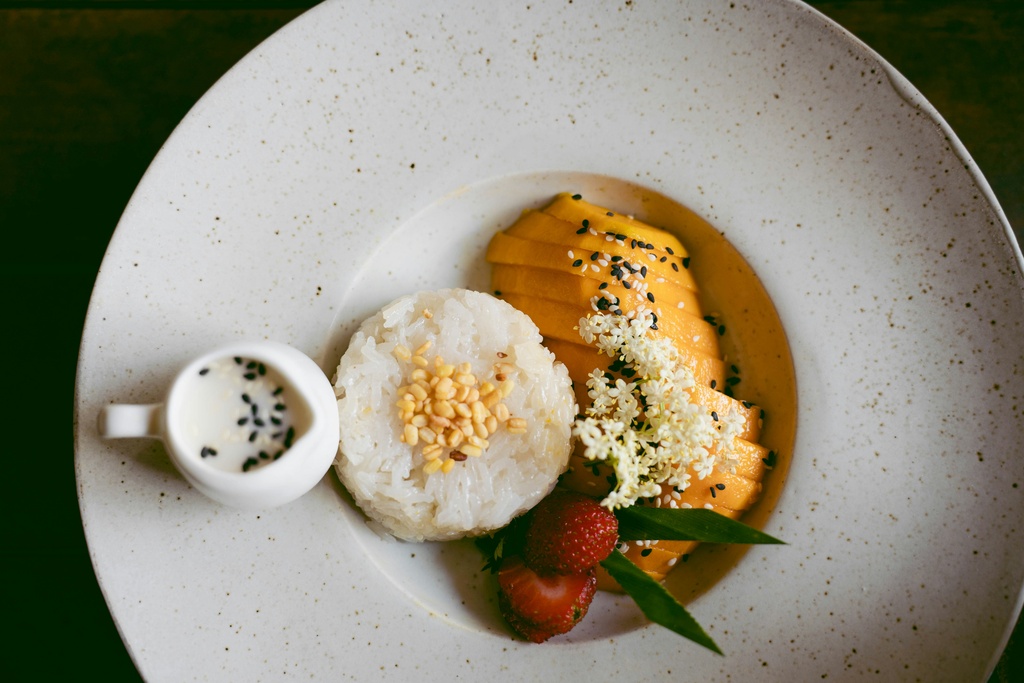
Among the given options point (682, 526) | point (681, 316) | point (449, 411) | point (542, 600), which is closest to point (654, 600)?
point (682, 526)

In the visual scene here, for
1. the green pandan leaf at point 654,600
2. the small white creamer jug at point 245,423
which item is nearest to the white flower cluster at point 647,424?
the green pandan leaf at point 654,600

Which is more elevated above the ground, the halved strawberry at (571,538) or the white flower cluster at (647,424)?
the white flower cluster at (647,424)

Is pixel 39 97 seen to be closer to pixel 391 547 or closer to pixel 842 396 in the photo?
pixel 391 547

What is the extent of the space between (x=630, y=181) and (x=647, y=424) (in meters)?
0.81

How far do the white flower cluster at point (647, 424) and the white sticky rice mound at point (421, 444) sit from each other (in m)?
0.18

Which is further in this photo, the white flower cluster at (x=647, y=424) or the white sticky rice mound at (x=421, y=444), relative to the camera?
the white sticky rice mound at (x=421, y=444)

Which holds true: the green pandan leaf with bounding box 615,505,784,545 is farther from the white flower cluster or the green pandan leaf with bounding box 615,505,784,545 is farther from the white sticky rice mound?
the white sticky rice mound

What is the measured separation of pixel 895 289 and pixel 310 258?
184 cm

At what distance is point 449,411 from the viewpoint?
6.29 feet

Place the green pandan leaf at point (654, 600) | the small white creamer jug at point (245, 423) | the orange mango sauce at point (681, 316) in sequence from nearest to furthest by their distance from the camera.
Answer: the small white creamer jug at point (245, 423) → the green pandan leaf at point (654, 600) → the orange mango sauce at point (681, 316)

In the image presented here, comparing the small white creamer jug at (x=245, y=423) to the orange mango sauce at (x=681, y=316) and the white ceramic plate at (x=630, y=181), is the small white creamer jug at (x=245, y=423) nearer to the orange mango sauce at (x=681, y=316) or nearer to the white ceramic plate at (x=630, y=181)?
the white ceramic plate at (x=630, y=181)

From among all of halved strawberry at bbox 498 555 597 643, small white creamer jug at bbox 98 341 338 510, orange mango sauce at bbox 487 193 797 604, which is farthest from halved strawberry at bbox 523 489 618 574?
small white creamer jug at bbox 98 341 338 510

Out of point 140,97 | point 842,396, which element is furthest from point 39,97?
point 842,396

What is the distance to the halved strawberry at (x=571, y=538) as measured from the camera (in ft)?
6.11
